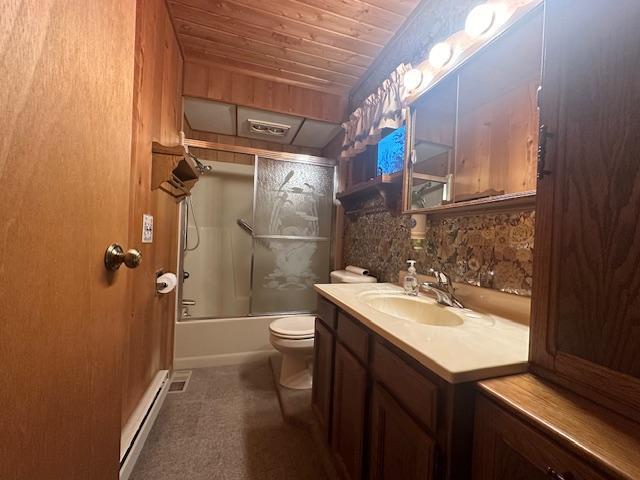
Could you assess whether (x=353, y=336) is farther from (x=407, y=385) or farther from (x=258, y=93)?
(x=258, y=93)

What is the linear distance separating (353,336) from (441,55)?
139 cm

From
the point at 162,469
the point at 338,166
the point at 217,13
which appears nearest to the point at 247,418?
the point at 162,469

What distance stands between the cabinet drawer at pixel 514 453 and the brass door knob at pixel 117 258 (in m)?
0.84

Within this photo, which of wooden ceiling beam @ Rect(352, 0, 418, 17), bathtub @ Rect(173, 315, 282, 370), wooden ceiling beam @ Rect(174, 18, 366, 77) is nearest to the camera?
wooden ceiling beam @ Rect(352, 0, 418, 17)

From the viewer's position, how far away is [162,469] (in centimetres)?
122

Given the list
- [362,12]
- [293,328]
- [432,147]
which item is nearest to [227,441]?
[293,328]

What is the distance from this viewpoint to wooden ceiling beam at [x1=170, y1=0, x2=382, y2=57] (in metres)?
1.64

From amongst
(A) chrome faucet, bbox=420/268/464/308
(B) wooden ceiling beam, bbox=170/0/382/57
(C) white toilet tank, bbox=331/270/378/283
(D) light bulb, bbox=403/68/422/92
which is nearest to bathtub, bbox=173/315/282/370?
(C) white toilet tank, bbox=331/270/378/283

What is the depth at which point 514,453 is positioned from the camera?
0.47 meters

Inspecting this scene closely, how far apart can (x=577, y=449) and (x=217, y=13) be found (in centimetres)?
245

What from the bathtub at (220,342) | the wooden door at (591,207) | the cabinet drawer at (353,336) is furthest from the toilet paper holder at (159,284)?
the wooden door at (591,207)

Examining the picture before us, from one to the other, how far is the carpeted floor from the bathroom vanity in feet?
0.74

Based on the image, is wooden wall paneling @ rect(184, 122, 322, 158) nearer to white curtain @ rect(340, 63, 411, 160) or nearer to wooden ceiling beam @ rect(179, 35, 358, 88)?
wooden ceiling beam @ rect(179, 35, 358, 88)

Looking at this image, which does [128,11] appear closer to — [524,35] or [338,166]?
[524,35]
